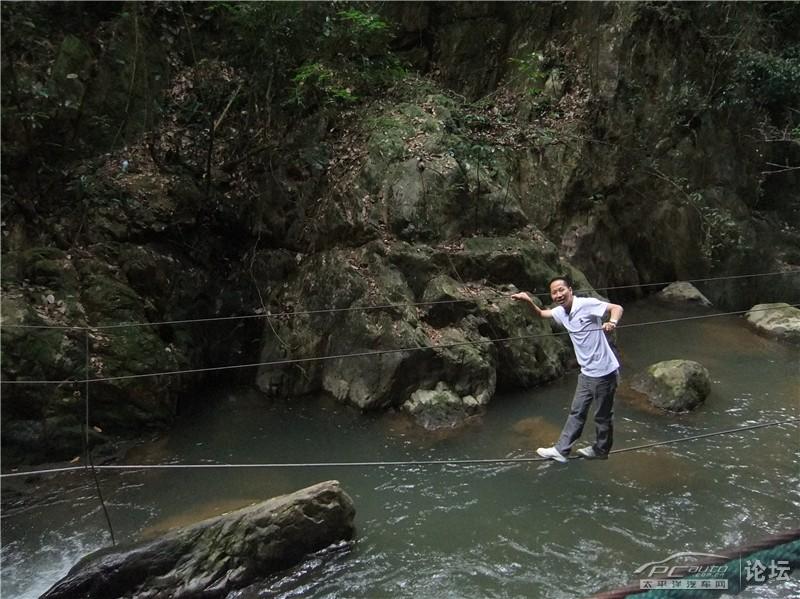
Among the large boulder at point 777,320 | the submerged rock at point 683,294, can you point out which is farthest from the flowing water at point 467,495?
the submerged rock at point 683,294

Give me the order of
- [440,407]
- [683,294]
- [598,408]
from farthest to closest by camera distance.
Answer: [683,294]
[440,407]
[598,408]

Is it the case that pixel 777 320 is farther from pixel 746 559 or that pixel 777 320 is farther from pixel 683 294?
pixel 746 559

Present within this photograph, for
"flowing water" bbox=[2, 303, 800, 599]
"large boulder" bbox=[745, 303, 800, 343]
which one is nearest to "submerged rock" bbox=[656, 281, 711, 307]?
"large boulder" bbox=[745, 303, 800, 343]

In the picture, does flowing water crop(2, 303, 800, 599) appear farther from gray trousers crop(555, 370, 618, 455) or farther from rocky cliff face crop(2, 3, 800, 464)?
gray trousers crop(555, 370, 618, 455)

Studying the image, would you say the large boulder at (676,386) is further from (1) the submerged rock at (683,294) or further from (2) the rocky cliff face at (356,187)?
(1) the submerged rock at (683,294)

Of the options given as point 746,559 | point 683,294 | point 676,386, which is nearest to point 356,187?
point 676,386

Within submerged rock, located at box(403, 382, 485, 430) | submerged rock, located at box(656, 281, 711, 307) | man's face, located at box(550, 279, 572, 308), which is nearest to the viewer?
man's face, located at box(550, 279, 572, 308)

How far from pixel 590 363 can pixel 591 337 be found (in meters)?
0.22

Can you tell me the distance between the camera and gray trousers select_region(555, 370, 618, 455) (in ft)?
15.3

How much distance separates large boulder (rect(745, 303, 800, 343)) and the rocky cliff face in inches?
57.1

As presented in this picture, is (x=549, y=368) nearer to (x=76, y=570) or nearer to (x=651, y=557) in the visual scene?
(x=651, y=557)

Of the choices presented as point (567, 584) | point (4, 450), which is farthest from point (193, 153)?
point (567, 584)

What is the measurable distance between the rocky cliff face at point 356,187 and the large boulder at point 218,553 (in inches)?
92.1

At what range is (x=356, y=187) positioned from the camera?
29.9ft
